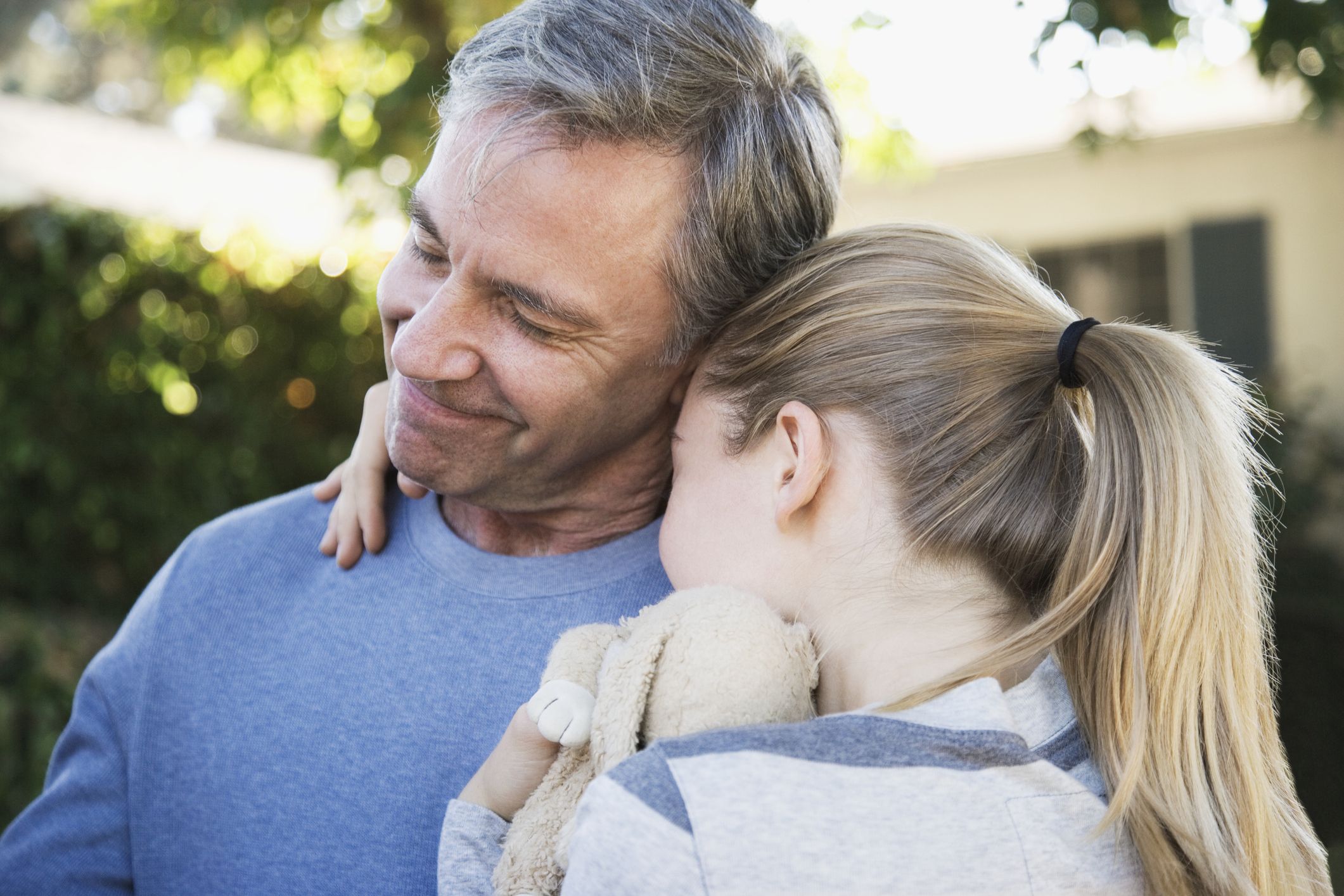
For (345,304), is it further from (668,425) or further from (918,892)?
(918,892)

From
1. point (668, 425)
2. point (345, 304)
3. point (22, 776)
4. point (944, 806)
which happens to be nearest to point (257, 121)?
point (345, 304)

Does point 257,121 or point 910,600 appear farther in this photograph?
point 257,121

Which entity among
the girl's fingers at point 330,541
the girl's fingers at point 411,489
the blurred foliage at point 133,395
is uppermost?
the girl's fingers at point 411,489

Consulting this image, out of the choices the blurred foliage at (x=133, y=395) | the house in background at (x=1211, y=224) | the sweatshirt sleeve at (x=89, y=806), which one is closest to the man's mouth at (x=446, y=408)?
the sweatshirt sleeve at (x=89, y=806)

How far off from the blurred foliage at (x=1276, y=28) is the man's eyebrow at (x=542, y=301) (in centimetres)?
217

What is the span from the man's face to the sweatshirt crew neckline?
0.40 feet

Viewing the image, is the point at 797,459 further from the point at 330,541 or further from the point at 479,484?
the point at 330,541

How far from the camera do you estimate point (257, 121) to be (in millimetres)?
6480

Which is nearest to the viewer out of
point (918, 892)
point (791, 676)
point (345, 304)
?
point (918, 892)

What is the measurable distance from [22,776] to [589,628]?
3.70 meters

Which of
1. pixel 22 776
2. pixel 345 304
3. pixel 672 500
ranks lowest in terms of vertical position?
pixel 22 776

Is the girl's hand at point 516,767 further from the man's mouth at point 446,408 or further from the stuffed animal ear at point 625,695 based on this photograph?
the man's mouth at point 446,408

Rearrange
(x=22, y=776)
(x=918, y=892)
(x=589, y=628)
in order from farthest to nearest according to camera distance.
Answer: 1. (x=22, y=776)
2. (x=589, y=628)
3. (x=918, y=892)

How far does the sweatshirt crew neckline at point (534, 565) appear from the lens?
71.7 inches
